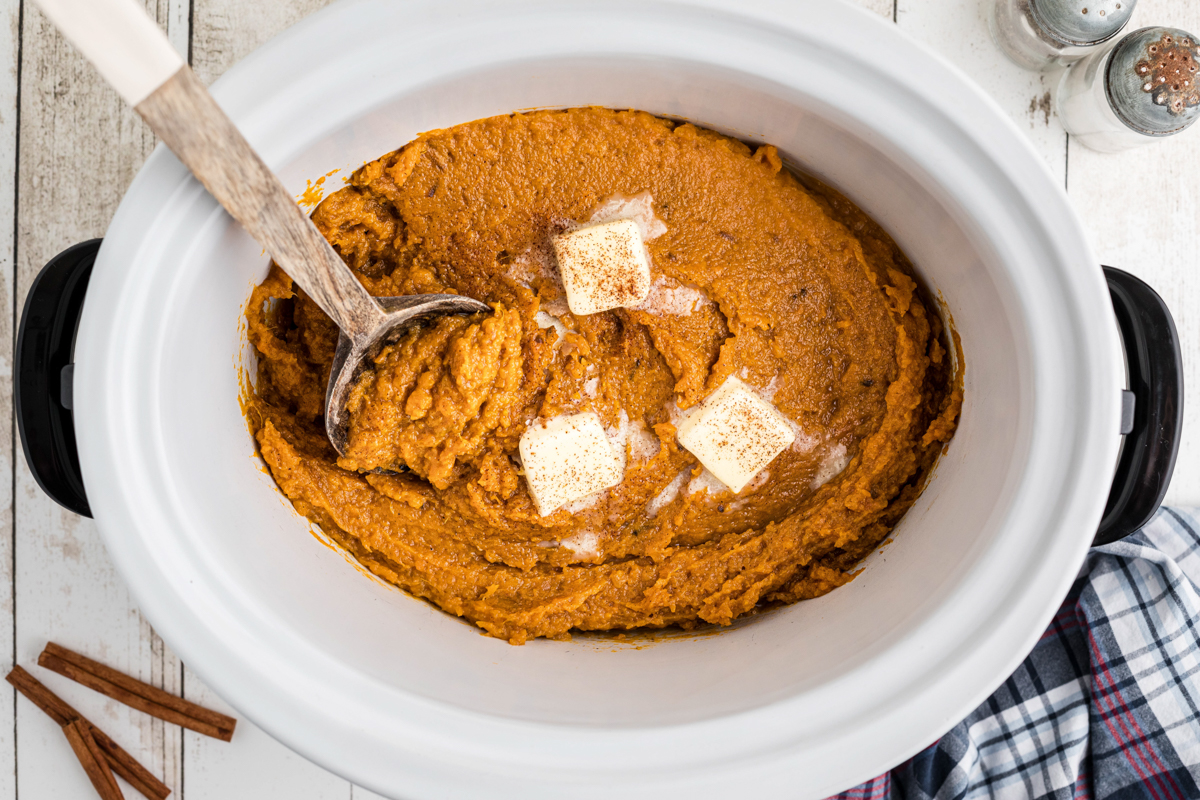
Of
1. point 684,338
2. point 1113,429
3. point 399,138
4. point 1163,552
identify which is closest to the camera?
point 1113,429

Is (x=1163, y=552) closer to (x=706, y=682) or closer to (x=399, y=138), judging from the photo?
(x=706, y=682)

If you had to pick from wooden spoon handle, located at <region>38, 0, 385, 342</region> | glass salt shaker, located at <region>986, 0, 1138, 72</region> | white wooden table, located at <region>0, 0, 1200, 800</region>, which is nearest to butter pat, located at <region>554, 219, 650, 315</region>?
wooden spoon handle, located at <region>38, 0, 385, 342</region>

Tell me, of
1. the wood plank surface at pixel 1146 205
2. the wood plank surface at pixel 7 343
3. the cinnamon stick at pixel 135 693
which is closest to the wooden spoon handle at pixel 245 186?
the wood plank surface at pixel 7 343

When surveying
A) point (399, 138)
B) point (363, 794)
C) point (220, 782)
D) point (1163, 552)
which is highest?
point (399, 138)

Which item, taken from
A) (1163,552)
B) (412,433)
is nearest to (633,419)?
(412,433)

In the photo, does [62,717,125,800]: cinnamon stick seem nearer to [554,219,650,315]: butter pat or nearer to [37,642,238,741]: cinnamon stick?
[37,642,238,741]: cinnamon stick

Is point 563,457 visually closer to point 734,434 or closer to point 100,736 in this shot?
point 734,434

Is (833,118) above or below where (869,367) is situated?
above

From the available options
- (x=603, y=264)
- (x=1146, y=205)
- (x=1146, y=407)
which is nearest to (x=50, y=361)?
(x=603, y=264)
